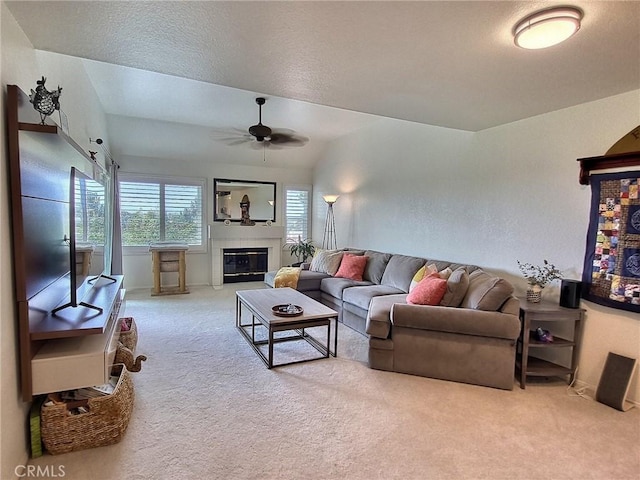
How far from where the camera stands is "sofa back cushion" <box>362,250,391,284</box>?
4.93m

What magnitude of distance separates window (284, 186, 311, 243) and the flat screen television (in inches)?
182

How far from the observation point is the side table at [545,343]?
278cm

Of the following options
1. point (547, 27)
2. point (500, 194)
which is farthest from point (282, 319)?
point (547, 27)

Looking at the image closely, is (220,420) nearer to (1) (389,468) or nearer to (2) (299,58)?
(1) (389,468)

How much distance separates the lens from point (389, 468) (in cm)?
187

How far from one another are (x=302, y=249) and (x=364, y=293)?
3.18 m

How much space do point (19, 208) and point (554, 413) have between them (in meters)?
3.57

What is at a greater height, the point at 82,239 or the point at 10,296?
the point at 82,239

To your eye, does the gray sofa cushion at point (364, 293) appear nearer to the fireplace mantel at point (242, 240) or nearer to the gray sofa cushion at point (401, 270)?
the gray sofa cushion at point (401, 270)

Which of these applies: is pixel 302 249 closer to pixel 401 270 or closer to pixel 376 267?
pixel 376 267

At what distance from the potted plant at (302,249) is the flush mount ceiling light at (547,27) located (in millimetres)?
5683

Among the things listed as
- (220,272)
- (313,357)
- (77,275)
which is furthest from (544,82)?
(220,272)

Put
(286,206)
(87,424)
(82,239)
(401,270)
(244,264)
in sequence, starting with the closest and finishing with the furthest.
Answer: (87,424) < (82,239) < (401,270) < (244,264) < (286,206)

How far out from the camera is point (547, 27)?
164cm
